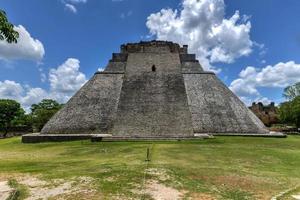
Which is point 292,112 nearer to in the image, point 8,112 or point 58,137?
point 58,137

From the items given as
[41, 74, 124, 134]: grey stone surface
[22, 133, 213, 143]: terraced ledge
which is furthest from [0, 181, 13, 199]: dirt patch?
[41, 74, 124, 134]: grey stone surface

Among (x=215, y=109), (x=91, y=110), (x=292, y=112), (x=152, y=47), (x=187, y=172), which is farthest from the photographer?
(x=292, y=112)

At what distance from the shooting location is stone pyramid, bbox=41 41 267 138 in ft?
69.7

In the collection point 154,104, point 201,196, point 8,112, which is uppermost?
point 8,112

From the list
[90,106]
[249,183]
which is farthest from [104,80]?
[249,183]

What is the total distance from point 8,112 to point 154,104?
27585 millimetres

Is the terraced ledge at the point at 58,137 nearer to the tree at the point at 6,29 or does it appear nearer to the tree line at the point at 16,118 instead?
the tree at the point at 6,29

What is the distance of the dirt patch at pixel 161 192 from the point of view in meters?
6.96

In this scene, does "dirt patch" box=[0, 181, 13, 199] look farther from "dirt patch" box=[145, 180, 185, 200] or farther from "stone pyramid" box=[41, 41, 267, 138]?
"stone pyramid" box=[41, 41, 267, 138]

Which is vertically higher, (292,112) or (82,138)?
(292,112)

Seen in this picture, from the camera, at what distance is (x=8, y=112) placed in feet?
143

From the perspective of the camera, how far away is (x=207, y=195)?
7.26m

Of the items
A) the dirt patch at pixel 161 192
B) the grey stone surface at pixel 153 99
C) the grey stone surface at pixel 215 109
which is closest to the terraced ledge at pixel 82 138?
the grey stone surface at pixel 153 99

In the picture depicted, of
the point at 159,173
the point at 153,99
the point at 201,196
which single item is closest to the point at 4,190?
the point at 159,173
